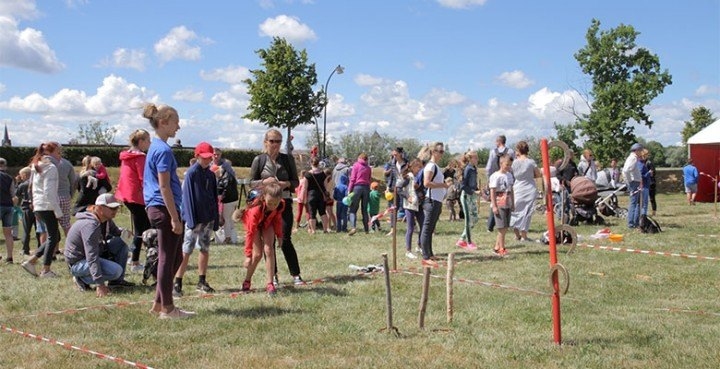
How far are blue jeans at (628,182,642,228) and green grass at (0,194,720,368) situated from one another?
421cm

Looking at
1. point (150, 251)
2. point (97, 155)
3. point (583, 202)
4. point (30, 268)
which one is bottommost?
point (30, 268)

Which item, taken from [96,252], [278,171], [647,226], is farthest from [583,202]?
[96,252]

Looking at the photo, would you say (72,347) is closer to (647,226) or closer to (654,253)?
(654,253)

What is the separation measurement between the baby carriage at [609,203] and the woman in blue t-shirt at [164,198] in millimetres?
12407

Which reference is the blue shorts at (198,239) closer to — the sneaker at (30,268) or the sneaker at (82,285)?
the sneaker at (82,285)

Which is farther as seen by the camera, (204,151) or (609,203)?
(609,203)

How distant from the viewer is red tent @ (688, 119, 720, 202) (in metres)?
24.4

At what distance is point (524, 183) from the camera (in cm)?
1062

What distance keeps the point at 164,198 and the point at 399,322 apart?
2234mm

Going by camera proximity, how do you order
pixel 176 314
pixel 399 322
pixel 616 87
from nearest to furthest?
pixel 399 322
pixel 176 314
pixel 616 87

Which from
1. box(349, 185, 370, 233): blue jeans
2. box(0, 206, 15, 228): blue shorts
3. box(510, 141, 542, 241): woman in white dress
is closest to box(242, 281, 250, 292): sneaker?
box(0, 206, 15, 228): blue shorts

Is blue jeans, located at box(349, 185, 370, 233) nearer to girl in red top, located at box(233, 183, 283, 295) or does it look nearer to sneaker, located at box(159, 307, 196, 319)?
girl in red top, located at box(233, 183, 283, 295)

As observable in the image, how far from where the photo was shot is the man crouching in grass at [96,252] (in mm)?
7277

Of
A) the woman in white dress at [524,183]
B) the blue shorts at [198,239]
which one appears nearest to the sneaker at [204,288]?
the blue shorts at [198,239]
